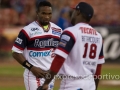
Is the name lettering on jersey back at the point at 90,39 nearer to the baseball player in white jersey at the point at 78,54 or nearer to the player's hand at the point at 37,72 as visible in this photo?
the baseball player in white jersey at the point at 78,54

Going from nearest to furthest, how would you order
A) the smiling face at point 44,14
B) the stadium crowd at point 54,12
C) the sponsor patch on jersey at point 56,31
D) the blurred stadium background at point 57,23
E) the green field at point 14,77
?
1. the smiling face at point 44,14
2. the sponsor patch on jersey at point 56,31
3. the green field at point 14,77
4. the blurred stadium background at point 57,23
5. the stadium crowd at point 54,12

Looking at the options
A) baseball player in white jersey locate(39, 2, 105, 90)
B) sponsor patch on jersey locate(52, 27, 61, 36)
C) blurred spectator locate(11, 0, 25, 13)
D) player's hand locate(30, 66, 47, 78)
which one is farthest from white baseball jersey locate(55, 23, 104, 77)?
blurred spectator locate(11, 0, 25, 13)

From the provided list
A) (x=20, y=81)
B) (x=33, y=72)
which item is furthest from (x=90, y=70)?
(x=20, y=81)

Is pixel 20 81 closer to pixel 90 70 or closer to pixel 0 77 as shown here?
pixel 0 77

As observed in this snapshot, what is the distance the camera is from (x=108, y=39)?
20359 millimetres

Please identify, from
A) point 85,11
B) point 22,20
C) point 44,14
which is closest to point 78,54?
point 85,11

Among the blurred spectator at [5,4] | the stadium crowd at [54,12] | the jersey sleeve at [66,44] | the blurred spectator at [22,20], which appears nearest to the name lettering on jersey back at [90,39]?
the jersey sleeve at [66,44]

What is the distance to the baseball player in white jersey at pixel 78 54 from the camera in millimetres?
5520

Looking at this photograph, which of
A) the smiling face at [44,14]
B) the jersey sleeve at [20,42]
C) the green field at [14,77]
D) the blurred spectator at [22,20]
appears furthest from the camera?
the blurred spectator at [22,20]

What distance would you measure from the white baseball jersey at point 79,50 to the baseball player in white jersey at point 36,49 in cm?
121

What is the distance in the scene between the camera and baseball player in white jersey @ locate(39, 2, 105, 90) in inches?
217

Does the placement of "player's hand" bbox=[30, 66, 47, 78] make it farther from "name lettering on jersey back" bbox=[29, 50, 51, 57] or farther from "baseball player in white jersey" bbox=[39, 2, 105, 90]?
"baseball player in white jersey" bbox=[39, 2, 105, 90]

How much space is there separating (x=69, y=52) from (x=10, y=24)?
1555cm

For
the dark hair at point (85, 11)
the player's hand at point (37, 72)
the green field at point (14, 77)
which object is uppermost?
the dark hair at point (85, 11)
